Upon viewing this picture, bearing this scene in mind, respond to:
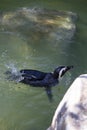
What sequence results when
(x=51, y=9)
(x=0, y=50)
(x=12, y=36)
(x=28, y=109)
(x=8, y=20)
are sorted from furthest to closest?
(x=51, y=9), (x=8, y=20), (x=12, y=36), (x=0, y=50), (x=28, y=109)

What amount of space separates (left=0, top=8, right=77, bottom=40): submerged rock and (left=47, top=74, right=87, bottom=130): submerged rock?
3.27 metres

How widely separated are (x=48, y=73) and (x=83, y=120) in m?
2.37

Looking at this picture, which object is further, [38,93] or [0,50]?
[0,50]

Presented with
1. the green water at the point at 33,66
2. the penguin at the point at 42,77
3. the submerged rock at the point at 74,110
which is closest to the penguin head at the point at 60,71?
the penguin at the point at 42,77

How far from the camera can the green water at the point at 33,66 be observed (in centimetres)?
542

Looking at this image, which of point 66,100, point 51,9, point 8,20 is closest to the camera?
point 66,100

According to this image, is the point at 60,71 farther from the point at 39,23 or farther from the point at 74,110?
the point at 39,23

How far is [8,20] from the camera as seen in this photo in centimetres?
816

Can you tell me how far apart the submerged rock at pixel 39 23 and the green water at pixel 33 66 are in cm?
21

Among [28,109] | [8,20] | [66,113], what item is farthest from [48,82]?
[8,20]

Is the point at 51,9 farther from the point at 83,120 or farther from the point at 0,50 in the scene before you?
the point at 83,120

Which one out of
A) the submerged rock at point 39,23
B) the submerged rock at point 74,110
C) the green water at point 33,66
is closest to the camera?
the submerged rock at point 74,110

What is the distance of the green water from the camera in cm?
542

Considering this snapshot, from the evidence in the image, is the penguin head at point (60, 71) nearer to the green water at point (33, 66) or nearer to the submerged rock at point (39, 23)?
the green water at point (33, 66)
